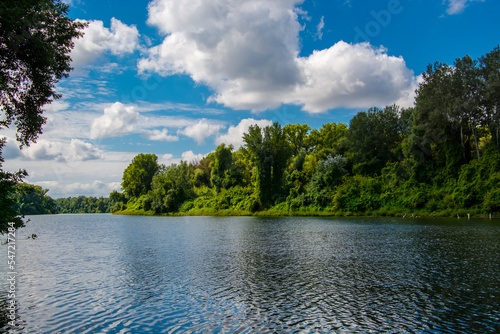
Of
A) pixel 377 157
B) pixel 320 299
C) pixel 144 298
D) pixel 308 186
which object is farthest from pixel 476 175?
pixel 144 298

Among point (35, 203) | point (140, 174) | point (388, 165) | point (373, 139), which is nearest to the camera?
point (388, 165)

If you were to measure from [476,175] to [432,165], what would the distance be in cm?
878

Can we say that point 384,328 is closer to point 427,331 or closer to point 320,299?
point 427,331

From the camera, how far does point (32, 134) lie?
17.9 metres

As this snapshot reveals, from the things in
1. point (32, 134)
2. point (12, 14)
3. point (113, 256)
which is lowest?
point (113, 256)

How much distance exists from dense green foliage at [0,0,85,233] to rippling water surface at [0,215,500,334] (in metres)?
4.84

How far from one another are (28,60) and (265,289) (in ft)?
53.3

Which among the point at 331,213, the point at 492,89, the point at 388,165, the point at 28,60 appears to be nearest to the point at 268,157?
the point at 331,213

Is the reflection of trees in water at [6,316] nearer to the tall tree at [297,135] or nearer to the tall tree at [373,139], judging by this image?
the tall tree at [373,139]

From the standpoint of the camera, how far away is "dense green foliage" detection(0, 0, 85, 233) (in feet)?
45.2

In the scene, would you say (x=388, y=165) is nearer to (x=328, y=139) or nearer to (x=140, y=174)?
(x=328, y=139)

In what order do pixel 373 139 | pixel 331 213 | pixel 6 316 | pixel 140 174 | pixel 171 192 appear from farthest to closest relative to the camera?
1. pixel 140 174
2. pixel 171 192
3. pixel 373 139
4. pixel 331 213
5. pixel 6 316

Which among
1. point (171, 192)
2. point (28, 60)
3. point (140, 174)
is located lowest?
point (171, 192)

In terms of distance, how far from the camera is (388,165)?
68.9 meters
